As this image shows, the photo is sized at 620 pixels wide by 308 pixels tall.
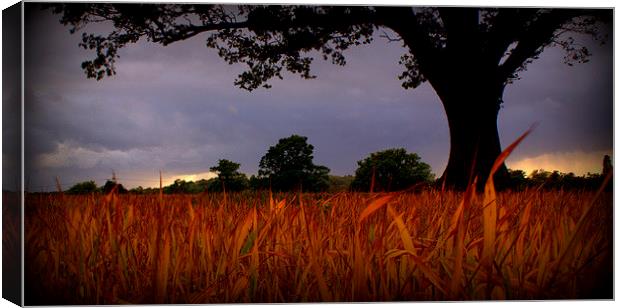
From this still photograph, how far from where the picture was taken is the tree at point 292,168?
4.01 m

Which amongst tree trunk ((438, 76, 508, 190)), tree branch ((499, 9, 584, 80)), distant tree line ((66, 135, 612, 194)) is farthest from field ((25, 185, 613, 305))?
tree branch ((499, 9, 584, 80))

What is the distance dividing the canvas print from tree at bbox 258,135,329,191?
0.04 ft

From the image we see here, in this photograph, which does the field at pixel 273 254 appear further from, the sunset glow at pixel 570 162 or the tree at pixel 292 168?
the sunset glow at pixel 570 162

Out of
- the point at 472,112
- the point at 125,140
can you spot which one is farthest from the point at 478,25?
the point at 125,140

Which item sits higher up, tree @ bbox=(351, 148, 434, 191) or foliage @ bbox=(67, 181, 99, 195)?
tree @ bbox=(351, 148, 434, 191)

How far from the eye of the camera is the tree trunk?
423cm

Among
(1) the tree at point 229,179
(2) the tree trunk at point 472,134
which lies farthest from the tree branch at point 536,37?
(1) the tree at point 229,179

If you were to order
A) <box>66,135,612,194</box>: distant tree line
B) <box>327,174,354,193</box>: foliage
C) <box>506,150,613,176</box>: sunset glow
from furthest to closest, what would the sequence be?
<box>506,150,613,176</box>: sunset glow < <box>327,174,354,193</box>: foliage < <box>66,135,612,194</box>: distant tree line

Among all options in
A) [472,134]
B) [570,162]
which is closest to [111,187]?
[472,134]

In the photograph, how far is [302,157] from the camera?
406 cm

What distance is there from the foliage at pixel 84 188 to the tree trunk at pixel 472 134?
77.1 inches

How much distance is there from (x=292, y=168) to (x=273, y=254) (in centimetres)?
61

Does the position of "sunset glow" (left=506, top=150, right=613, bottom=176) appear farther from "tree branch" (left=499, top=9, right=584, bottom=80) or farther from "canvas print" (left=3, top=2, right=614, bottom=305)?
"tree branch" (left=499, top=9, right=584, bottom=80)

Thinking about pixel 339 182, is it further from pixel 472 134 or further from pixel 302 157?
pixel 472 134
